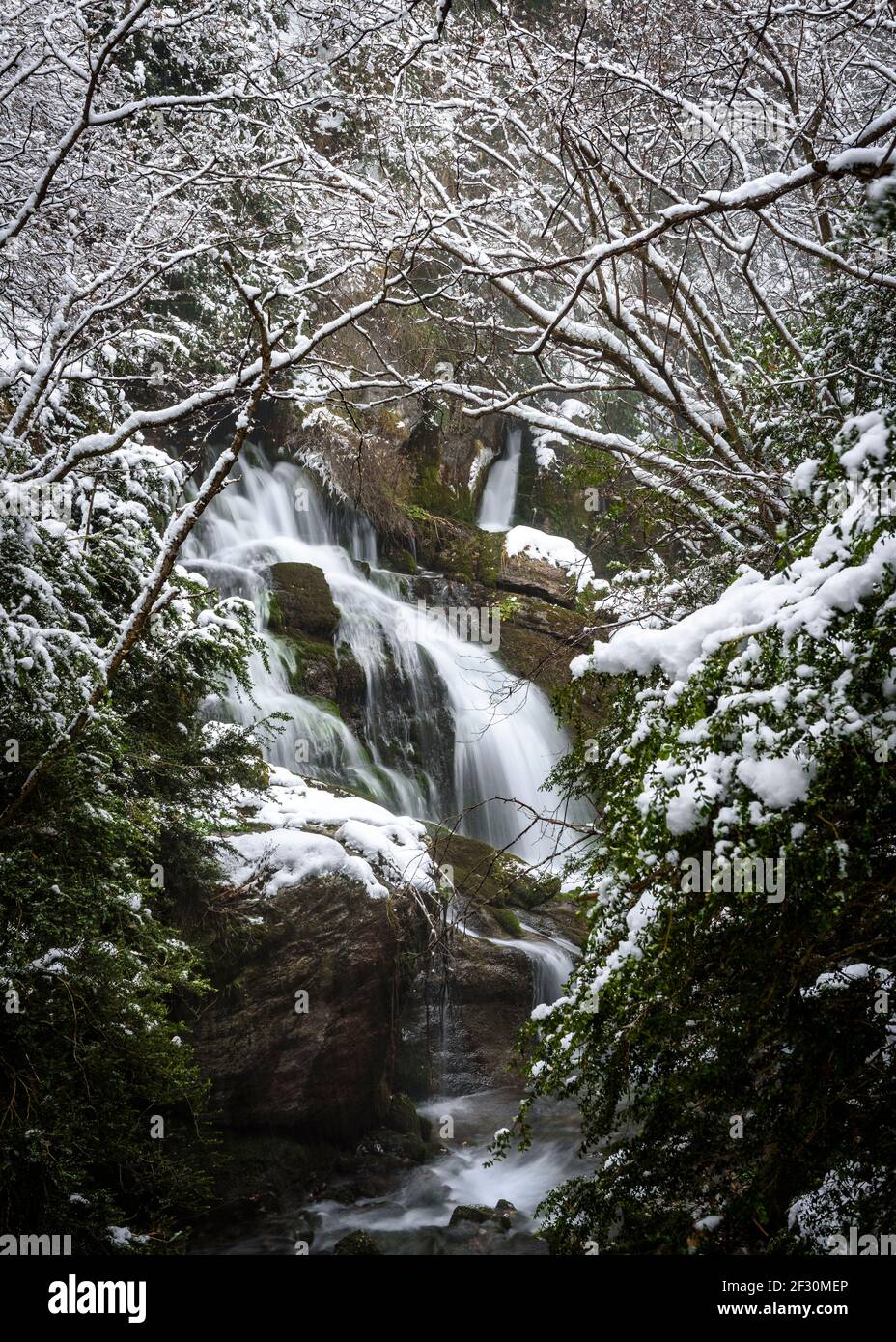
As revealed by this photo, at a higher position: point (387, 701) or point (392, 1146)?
point (387, 701)

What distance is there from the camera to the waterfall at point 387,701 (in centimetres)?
1123

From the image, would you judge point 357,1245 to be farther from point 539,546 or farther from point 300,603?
point 539,546

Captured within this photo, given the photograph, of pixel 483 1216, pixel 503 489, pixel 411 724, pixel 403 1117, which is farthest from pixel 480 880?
pixel 503 489

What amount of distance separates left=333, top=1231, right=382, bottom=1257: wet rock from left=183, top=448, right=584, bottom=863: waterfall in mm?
5344

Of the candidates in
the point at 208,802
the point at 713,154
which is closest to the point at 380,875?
the point at 208,802

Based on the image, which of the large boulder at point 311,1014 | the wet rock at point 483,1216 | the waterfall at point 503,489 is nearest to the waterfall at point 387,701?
the large boulder at point 311,1014

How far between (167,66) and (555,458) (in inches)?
415

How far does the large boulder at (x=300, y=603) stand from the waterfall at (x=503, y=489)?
6.19 metres

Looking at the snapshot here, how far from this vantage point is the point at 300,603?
12.5 m

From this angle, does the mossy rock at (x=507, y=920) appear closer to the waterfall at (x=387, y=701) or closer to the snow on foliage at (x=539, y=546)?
the waterfall at (x=387, y=701)

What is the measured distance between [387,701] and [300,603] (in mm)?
1880

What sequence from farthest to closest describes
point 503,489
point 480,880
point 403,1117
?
point 503,489
point 480,880
point 403,1117
